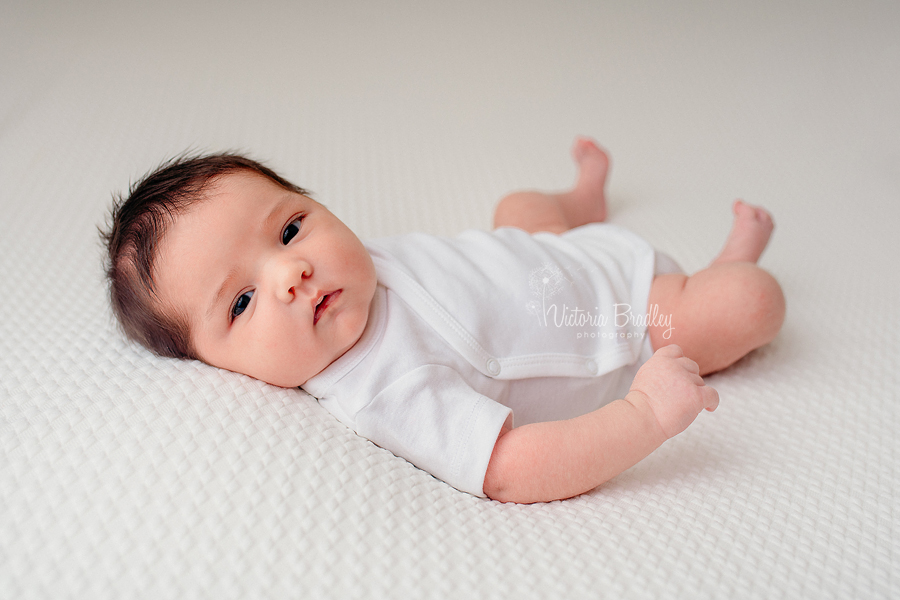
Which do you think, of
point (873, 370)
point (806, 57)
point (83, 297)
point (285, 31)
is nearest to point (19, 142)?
point (83, 297)

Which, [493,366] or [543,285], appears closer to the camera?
[493,366]

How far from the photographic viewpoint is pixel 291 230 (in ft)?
2.81

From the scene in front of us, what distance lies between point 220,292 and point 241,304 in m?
0.04

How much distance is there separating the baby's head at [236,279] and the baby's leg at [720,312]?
19.7 inches

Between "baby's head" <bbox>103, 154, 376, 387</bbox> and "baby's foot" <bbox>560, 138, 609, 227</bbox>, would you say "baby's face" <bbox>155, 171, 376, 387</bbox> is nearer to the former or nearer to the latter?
"baby's head" <bbox>103, 154, 376, 387</bbox>

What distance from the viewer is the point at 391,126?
5.82 ft

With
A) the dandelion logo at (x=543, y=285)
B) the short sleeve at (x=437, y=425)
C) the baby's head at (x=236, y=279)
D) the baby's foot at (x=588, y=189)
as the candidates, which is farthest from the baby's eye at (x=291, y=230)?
the baby's foot at (x=588, y=189)

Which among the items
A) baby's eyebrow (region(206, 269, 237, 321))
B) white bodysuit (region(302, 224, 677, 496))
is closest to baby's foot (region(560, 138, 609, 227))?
white bodysuit (region(302, 224, 677, 496))

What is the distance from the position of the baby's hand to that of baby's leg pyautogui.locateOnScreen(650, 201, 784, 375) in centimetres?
19

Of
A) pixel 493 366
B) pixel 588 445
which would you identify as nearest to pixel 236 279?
pixel 493 366

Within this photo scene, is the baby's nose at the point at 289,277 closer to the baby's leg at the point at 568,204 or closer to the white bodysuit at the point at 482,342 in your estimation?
the white bodysuit at the point at 482,342

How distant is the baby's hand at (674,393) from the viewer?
76cm

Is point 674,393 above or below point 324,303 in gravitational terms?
above

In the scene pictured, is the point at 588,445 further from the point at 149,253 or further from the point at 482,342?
the point at 149,253
